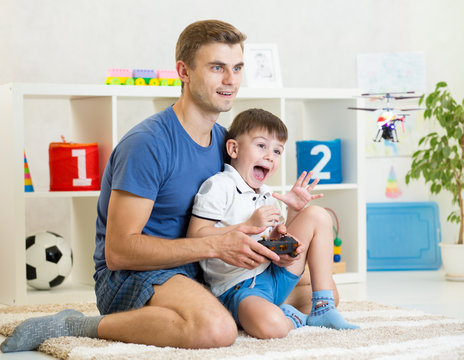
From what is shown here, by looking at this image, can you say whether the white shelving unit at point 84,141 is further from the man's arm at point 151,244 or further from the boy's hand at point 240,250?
the boy's hand at point 240,250

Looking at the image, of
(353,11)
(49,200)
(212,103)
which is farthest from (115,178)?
(353,11)

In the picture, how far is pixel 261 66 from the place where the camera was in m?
3.62

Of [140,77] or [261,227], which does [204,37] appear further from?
A: [140,77]

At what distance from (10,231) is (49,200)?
2.93 ft

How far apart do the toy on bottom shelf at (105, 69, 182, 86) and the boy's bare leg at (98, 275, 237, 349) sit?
1.46 meters

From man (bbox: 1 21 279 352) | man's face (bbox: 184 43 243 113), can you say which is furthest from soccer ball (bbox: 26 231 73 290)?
man's face (bbox: 184 43 243 113)

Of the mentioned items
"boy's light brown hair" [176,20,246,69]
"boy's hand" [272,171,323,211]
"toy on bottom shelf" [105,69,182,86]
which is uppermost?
"toy on bottom shelf" [105,69,182,86]

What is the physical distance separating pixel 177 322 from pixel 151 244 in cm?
22

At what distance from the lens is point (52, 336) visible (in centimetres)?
208

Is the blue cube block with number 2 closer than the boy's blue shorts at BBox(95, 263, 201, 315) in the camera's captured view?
No

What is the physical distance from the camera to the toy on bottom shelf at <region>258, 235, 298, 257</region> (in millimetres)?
2057

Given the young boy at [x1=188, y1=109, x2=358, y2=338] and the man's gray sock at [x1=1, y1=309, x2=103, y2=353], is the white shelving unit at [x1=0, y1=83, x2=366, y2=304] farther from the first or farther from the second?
the young boy at [x1=188, y1=109, x2=358, y2=338]

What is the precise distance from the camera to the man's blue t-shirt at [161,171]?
2025mm

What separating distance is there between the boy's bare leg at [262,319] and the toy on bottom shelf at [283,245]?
155mm
